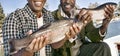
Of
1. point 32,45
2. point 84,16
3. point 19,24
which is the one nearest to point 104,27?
point 84,16

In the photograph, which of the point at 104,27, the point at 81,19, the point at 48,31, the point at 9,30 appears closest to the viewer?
the point at 48,31

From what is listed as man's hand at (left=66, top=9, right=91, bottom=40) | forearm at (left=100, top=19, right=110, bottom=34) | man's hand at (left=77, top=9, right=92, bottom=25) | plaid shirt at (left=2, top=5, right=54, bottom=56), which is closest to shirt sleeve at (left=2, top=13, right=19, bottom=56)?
plaid shirt at (left=2, top=5, right=54, bottom=56)

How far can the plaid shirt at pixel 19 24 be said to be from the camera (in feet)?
10.9

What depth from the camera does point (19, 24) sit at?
11.2ft

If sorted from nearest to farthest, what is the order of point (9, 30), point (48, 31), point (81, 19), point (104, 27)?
point (48, 31) → point (81, 19) → point (9, 30) → point (104, 27)

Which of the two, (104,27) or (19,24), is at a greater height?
(19,24)

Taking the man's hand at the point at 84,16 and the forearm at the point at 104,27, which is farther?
the forearm at the point at 104,27

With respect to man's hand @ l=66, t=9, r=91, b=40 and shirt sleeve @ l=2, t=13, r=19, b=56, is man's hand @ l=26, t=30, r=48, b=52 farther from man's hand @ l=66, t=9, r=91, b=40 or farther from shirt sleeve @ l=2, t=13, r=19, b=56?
shirt sleeve @ l=2, t=13, r=19, b=56

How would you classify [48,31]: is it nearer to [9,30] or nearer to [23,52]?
[23,52]

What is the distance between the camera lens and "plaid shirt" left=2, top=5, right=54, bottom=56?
3.32 meters

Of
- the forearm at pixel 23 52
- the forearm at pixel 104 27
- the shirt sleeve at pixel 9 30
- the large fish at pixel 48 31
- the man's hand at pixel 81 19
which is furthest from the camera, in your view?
the forearm at pixel 104 27

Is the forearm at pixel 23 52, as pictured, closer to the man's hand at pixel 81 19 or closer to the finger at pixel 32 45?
the finger at pixel 32 45

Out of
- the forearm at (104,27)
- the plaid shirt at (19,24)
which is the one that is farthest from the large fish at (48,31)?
the forearm at (104,27)

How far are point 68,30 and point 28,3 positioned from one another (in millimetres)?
550
